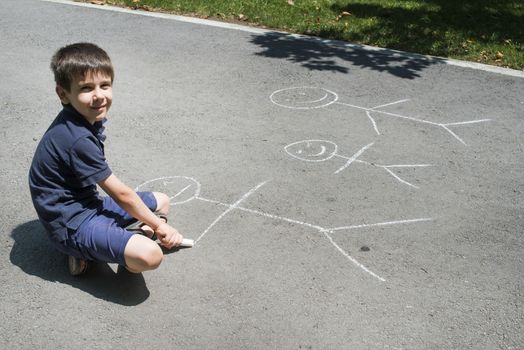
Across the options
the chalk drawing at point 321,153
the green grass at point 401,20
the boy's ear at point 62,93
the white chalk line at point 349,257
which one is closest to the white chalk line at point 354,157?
the chalk drawing at point 321,153

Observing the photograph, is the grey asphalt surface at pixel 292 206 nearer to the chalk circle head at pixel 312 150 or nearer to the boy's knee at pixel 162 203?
the chalk circle head at pixel 312 150

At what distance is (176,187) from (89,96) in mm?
1245

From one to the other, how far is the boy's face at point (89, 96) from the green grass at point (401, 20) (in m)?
4.58

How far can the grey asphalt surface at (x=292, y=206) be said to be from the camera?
2.88 metres

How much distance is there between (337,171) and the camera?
4.25m

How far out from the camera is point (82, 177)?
2.95 metres

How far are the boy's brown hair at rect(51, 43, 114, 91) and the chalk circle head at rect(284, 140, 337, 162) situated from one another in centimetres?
186

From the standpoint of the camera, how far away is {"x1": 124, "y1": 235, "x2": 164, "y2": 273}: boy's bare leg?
9.52 ft

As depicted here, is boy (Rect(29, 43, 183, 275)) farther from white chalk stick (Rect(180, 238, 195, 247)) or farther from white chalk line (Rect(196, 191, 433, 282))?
white chalk line (Rect(196, 191, 433, 282))

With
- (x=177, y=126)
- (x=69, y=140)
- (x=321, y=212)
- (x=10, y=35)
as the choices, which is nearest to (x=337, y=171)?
(x=321, y=212)

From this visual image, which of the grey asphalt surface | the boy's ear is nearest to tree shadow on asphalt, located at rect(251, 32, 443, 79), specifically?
the grey asphalt surface

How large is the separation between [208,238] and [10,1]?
23.5 feet

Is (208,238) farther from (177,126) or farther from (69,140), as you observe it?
(177,126)

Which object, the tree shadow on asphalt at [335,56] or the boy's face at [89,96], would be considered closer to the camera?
the boy's face at [89,96]
